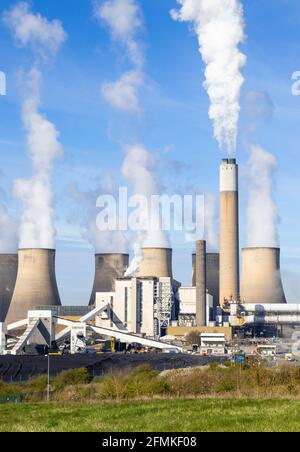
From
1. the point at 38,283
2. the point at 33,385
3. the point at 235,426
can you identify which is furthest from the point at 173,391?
the point at 38,283

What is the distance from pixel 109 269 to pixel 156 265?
4.36 metres

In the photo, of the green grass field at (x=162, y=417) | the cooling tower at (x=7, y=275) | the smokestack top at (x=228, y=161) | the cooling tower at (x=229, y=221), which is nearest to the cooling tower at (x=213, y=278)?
→ the cooling tower at (x=229, y=221)

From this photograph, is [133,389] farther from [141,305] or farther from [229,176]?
[141,305]

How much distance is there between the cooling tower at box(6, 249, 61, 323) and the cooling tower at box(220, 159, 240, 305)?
14492 millimetres

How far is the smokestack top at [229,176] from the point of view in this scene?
215 ft

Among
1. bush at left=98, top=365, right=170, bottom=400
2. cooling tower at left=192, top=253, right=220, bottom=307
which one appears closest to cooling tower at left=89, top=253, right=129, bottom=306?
cooling tower at left=192, top=253, right=220, bottom=307

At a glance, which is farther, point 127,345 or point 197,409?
point 127,345

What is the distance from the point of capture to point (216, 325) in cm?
7350

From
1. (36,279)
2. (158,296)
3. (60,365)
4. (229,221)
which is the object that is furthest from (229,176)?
(60,365)

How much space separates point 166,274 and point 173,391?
54295mm

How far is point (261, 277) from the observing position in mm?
65688

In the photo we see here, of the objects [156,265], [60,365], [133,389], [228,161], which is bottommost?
[60,365]
